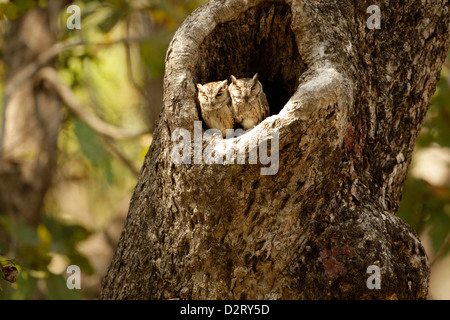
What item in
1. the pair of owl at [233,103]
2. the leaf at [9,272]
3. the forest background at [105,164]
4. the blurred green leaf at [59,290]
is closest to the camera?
the leaf at [9,272]

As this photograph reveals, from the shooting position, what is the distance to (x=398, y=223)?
273 centimetres

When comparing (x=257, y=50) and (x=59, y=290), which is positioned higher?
(x=257, y=50)

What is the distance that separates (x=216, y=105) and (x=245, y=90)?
22 cm

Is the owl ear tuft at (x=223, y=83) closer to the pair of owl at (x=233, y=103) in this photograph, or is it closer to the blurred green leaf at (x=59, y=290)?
the pair of owl at (x=233, y=103)

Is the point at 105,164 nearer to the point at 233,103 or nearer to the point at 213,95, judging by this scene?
the point at 233,103

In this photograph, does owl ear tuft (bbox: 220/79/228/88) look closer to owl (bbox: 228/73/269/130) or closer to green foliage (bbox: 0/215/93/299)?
owl (bbox: 228/73/269/130)

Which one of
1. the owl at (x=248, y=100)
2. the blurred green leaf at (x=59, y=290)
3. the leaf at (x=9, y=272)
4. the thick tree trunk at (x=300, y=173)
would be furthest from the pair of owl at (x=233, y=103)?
the blurred green leaf at (x=59, y=290)

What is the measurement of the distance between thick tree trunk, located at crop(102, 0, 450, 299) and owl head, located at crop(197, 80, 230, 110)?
0.22 ft

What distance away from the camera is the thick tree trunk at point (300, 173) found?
2521 millimetres

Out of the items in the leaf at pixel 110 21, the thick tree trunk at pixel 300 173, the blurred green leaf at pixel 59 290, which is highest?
the leaf at pixel 110 21

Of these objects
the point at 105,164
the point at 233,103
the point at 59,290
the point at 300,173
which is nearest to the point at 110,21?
the point at 105,164

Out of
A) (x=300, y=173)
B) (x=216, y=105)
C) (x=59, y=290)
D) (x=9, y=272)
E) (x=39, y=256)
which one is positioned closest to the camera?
(x=300, y=173)

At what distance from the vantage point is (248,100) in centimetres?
299

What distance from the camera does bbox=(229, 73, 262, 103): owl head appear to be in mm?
2982
